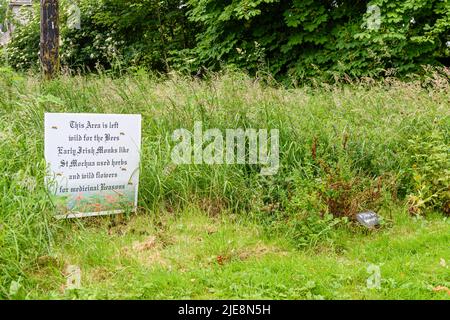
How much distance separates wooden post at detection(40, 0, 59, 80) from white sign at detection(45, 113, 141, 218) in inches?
155

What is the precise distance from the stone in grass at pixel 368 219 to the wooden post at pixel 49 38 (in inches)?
219

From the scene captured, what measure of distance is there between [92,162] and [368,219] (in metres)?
2.49

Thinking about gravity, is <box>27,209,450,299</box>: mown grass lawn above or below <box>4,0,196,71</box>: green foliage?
below

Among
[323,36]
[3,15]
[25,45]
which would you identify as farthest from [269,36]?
[3,15]

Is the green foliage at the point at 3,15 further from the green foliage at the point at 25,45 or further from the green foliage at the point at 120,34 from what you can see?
the green foliage at the point at 120,34

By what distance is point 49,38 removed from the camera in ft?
26.4

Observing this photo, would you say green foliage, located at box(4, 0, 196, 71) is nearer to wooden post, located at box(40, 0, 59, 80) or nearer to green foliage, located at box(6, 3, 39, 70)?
green foliage, located at box(6, 3, 39, 70)

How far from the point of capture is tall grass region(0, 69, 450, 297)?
3.96m

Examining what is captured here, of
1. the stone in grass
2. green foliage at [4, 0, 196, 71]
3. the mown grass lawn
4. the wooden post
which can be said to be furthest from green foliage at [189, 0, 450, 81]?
the mown grass lawn

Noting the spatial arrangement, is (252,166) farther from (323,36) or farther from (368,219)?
(323,36)

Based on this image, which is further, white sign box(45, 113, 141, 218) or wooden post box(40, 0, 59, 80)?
wooden post box(40, 0, 59, 80)

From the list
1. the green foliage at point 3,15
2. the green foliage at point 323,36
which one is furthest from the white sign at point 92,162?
the green foliage at point 3,15

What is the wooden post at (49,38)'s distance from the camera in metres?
7.91

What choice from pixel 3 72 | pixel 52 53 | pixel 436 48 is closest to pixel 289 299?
pixel 3 72
